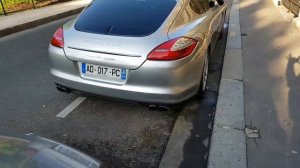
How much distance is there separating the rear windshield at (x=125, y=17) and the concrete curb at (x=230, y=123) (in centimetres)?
140

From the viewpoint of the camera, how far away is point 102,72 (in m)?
3.78

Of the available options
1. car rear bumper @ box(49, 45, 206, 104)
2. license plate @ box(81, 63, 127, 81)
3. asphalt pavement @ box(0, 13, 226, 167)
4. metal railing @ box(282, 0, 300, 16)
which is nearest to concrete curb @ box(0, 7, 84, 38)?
asphalt pavement @ box(0, 13, 226, 167)

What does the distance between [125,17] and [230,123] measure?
71.1 inches

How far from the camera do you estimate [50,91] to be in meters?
5.11

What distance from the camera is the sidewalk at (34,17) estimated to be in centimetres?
964

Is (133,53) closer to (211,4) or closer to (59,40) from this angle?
(59,40)

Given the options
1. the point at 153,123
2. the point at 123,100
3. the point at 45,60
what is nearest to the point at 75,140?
the point at 123,100

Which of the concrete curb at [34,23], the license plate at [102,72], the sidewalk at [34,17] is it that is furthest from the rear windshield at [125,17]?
the sidewalk at [34,17]

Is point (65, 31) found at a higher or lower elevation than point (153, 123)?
higher

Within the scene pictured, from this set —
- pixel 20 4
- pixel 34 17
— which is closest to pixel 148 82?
pixel 34 17

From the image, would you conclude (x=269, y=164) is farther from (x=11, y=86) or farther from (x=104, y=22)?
(x=11, y=86)

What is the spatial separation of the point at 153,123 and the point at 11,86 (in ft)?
8.47

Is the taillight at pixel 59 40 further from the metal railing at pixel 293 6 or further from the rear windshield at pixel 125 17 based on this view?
the metal railing at pixel 293 6

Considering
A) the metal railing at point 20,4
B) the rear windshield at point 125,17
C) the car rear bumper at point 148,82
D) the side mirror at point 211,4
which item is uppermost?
the rear windshield at point 125,17
